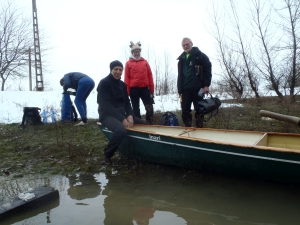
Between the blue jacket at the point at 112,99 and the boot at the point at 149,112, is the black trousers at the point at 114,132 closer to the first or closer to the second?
the blue jacket at the point at 112,99

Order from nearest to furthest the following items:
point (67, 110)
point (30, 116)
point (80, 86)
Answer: point (80, 86) → point (30, 116) → point (67, 110)

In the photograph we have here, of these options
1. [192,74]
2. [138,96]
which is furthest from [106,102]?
[192,74]

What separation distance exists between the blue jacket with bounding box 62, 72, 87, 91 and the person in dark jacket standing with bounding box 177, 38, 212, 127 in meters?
2.93

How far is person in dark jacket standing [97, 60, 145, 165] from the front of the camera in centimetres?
421

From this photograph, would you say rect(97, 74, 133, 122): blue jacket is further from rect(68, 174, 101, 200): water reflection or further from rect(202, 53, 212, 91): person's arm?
rect(202, 53, 212, 91): person's arm

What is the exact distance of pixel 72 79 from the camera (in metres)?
7.12

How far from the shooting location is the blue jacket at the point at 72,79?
7.08m

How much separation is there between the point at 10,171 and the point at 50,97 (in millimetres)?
8643

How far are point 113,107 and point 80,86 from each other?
9.01 ft

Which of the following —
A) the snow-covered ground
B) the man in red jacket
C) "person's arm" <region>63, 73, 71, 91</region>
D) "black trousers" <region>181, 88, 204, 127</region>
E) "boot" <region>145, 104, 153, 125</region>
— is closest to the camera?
"black trousers" <region>181, 88, 204, 127</region>

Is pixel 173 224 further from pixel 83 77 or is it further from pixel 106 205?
pixel 83 77

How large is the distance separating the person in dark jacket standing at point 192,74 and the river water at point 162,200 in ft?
5.96

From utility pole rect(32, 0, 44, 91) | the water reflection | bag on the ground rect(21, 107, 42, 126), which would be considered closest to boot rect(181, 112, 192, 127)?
the water reflection

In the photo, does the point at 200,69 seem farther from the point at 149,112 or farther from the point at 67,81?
the point at 67,81
